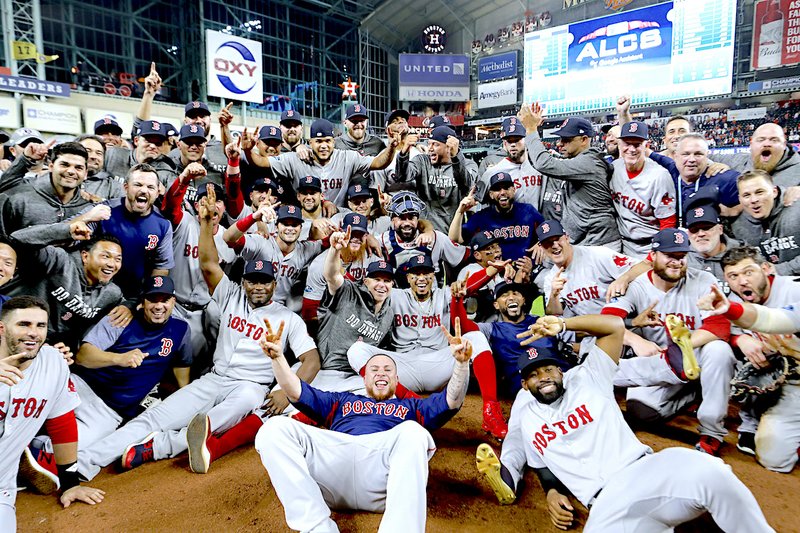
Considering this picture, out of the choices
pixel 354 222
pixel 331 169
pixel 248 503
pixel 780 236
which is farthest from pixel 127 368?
pixel 780 236

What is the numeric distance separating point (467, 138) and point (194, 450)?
26249mm

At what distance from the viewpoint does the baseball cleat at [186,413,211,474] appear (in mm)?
3713

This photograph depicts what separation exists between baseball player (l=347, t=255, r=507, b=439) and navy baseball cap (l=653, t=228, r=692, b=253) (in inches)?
71.6

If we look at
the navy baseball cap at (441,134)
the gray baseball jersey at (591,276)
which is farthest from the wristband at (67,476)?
the navy baseball cap at (441,134)

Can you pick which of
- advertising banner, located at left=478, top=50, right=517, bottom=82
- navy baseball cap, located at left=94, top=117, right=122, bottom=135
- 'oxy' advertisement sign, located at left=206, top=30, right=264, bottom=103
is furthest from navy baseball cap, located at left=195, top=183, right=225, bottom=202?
advertising banner, located at left=478, top=50, right=517, bottom=82

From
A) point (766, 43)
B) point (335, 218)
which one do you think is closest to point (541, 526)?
point (335, 218)

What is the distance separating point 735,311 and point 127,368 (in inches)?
190

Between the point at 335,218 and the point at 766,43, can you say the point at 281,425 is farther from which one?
the point at 766,43

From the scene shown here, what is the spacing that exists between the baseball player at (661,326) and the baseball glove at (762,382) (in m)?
0.21

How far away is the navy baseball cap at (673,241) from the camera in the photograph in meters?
4.09

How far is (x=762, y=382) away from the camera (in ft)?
12.1

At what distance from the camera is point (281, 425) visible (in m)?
3.02

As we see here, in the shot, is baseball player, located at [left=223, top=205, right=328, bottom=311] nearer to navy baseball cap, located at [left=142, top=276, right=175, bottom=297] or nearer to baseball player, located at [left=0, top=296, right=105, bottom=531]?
navy baseball cap, located at [left=142, top=276, right=175, bottom=297]

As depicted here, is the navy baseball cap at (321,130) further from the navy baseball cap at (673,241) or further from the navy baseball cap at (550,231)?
the navy baseball cap at (673,241)
